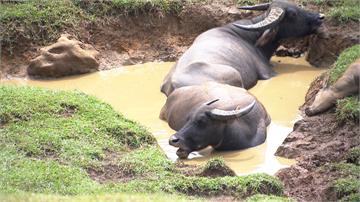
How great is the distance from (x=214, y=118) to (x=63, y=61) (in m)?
4.23

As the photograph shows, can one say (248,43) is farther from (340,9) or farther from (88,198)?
(88,198)

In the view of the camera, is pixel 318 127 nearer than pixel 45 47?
Yes

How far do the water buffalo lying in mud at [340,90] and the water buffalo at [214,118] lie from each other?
71 cm

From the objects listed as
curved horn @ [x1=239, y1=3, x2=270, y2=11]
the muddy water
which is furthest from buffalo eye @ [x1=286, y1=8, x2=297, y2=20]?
the muddy water

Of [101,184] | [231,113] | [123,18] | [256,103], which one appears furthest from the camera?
[123,18]

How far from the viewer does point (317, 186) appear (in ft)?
25.3

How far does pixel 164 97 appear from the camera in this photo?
11.7 m

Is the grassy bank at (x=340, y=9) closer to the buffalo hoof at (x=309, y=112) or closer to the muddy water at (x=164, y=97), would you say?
the muddy water at (x=164, y=97)

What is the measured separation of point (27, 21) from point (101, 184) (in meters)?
6.14

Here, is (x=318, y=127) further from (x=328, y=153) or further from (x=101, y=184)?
(x=101, y=184)

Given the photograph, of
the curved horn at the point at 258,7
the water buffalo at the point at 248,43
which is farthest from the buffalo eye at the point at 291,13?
the curved horn at the point at 258,7

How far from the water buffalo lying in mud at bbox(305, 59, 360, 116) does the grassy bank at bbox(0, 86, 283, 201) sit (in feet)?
7.06

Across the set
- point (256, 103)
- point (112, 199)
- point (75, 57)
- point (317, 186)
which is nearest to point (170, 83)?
point (256, 103)

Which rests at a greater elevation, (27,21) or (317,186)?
(317,186)
